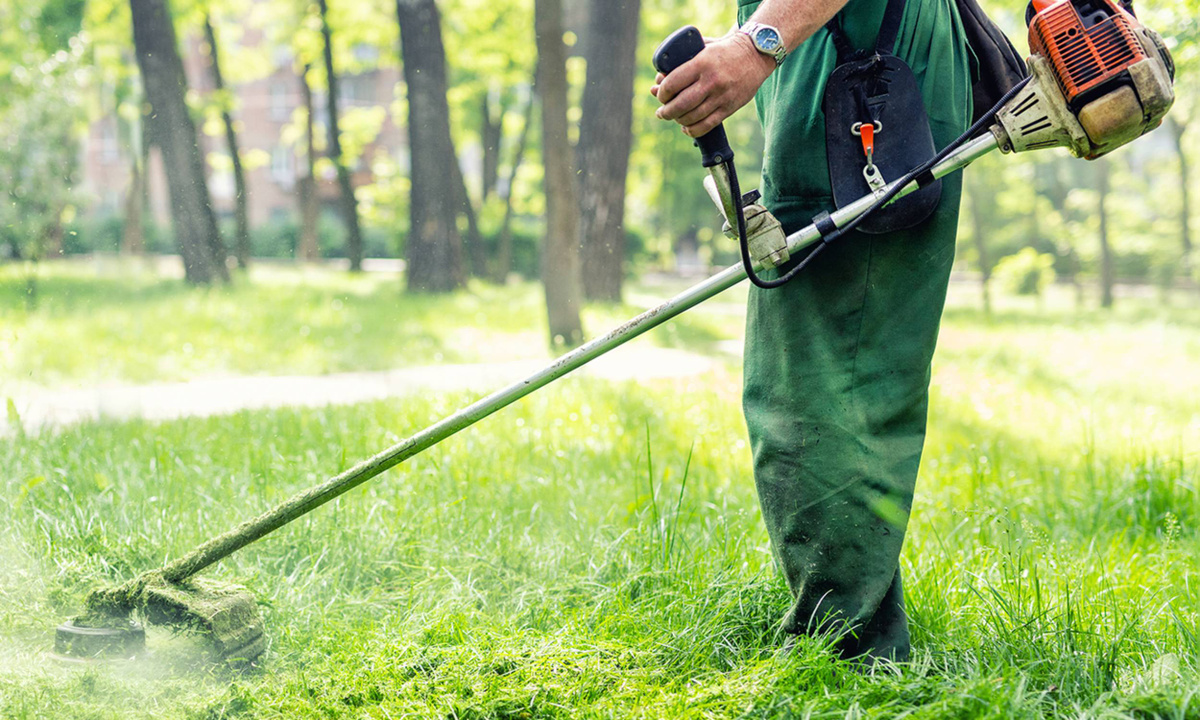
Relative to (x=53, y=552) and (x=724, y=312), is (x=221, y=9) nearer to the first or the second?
(x=724, y=312)

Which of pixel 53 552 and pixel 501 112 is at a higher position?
pixel 501 112

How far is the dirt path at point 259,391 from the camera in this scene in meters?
4.48

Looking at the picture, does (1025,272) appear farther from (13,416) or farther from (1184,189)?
(13,416)

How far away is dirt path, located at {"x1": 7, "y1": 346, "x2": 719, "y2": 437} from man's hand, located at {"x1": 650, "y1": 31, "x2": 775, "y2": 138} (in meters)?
3.32

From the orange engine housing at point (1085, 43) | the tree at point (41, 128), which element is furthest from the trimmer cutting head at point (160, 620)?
the tree at point (41, 128)

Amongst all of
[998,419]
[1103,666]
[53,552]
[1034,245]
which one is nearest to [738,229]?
[1103,666]

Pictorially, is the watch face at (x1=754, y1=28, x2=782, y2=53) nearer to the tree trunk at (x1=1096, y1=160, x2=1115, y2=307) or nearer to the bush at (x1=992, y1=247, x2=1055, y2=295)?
the tree trunk at (x1=1096, y1=160, x2=1115, y2=307)

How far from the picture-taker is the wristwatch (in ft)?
5.42

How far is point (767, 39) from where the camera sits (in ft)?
5.43

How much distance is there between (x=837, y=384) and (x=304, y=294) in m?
6.00

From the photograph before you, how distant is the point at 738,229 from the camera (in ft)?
5.96

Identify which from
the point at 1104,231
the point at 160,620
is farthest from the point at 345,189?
the point at 1104,231

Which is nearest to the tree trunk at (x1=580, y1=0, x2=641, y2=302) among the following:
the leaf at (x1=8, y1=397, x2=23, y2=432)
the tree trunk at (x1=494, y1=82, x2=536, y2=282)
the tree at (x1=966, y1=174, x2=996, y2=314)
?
the tree trunk at (x1=494, y1=82, x2=536, y2=282)

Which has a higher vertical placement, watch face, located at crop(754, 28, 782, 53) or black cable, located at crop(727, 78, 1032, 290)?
watch face, located at crop(754, 28, 782, 53)
